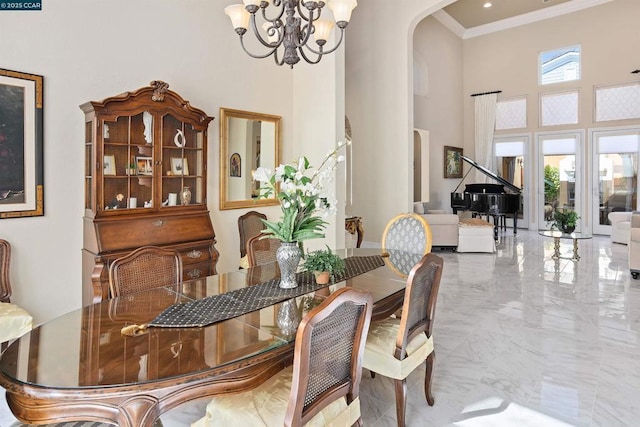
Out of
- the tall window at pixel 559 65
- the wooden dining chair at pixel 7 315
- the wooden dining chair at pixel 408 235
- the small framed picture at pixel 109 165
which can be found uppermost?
the tall window at pixel 559 65

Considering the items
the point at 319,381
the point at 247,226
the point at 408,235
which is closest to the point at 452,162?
the point at 247,226

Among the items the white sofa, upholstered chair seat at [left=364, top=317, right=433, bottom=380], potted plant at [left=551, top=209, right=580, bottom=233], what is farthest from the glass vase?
potted plant at [left=551, top=209, right=580, bottom=233]

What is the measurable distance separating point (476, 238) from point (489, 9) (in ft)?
18.4

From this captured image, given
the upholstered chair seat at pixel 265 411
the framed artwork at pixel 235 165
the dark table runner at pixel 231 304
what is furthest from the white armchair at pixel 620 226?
the upholstered chair seat at pixel 265 411

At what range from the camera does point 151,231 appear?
3.55 metres

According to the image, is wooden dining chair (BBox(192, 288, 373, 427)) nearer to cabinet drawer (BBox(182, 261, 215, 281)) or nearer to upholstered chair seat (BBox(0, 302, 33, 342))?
upholstered chair seat (BBox(0, 302, 33, 342))

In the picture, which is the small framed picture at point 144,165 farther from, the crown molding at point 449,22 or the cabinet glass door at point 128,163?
the crown molding at point 449,22

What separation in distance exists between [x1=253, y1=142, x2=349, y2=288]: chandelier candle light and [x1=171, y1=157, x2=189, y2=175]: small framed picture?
2.03 m

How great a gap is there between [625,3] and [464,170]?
4669mm

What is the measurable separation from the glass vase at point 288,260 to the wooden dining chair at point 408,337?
0.56 m

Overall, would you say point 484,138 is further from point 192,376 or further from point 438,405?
point 192,376

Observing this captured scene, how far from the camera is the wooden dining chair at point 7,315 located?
260cm

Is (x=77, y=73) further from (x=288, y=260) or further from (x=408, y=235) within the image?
(x=408, y=235)

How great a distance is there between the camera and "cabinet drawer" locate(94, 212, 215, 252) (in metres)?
3.30
